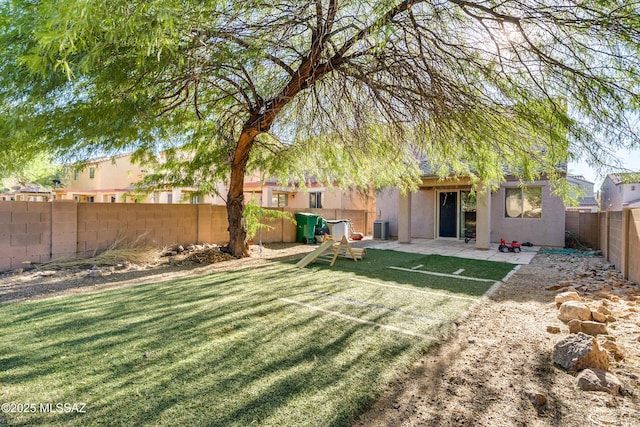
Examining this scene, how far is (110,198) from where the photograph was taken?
86.6 feet

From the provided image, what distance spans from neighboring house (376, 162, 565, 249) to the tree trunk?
648 centimetres

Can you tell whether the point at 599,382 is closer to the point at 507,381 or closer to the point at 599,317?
the point at 507,381

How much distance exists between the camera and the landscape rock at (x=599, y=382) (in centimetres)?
255

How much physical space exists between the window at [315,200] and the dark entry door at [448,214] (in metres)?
9.02

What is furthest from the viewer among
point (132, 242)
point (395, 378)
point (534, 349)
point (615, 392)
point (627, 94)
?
point (132, 242)

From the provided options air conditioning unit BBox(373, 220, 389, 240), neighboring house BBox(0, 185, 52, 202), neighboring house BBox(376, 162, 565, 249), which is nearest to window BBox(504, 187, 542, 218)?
neighboring house BBox(376, 162, 565, 249)

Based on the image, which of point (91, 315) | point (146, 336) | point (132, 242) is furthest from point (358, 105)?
point (132, 242)

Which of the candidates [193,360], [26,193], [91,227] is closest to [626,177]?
[193,360]

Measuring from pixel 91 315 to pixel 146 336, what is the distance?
120 centimetres

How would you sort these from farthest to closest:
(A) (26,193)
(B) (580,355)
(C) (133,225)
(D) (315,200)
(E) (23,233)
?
(A) (26,193), (D) (315,200), (C) (133,225), (E) (23,233), (B) (580,355)

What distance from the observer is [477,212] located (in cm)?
Result: 1130

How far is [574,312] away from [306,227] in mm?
9524

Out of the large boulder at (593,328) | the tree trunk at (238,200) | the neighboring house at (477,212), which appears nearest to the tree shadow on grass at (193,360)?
the large boulder at (593,328)

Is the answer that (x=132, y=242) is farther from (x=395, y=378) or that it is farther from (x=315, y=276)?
(x=395, y=378)
